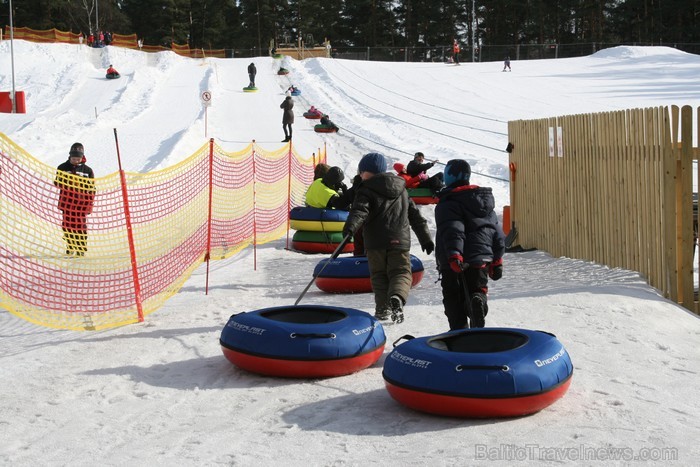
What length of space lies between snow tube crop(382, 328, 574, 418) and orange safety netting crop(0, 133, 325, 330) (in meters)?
3.59

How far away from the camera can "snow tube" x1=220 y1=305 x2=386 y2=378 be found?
580cm

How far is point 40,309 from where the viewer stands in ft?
25.5

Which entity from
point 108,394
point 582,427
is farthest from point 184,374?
point 582,427

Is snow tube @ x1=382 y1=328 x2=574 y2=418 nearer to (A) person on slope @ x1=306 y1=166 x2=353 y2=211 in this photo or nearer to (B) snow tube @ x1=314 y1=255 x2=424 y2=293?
(B) snow tube @ x1=314 y1=255 x2=424 y2=293

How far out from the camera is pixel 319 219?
12680 millimetres

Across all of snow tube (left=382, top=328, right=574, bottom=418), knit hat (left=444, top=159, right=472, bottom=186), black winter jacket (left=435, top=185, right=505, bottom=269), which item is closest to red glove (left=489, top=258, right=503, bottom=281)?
black winter jacket (left=435, top=185, right=505, bottom=269)

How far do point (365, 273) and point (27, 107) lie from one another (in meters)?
32.9

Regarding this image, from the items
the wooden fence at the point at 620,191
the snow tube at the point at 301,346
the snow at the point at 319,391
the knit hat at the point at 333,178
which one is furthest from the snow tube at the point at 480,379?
the knit hat at the point at 333,178

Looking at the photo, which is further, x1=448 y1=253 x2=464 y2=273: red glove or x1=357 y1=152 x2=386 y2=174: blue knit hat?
x1=357 y1=152 x2=386 y2=174: blue knit hat

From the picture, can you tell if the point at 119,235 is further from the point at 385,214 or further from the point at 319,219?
the point at 385,214

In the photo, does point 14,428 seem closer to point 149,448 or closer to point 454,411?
point 149,448

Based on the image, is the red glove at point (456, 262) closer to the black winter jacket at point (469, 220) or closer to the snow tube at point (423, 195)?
the black winter jacket at point (469, 220)

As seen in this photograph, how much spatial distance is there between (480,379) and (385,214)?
295 cm

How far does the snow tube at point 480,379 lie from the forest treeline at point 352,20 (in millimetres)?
72602
